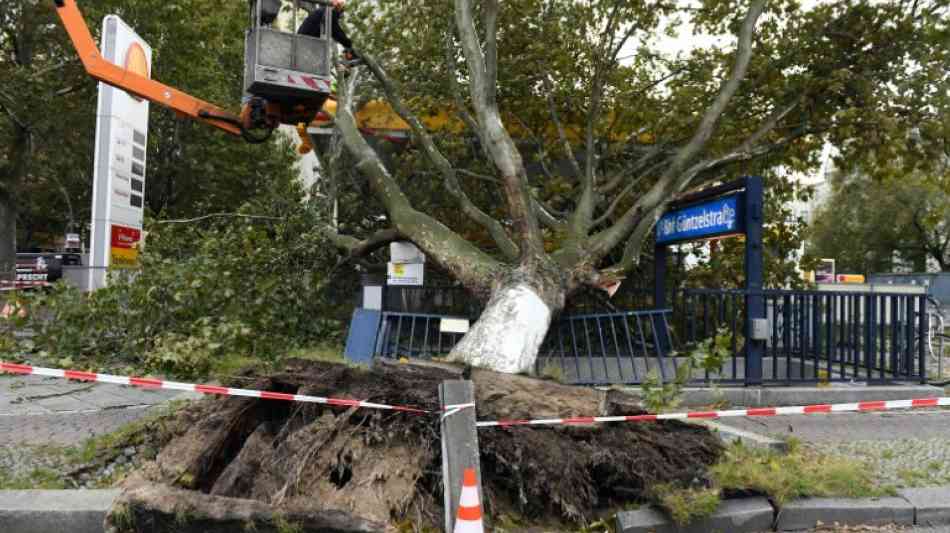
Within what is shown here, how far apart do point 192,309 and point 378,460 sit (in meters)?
5.91

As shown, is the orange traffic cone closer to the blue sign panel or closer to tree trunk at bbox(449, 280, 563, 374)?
tree trunk at bbox(449, 280, 563, 374)

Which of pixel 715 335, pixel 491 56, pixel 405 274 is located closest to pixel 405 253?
pixel 405 274

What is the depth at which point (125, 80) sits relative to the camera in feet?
28.4

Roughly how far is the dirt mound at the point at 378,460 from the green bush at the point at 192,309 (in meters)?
4.03

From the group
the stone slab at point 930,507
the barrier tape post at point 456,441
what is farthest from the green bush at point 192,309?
the stone slab at point 930,507

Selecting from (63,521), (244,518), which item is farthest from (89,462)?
(244,518)

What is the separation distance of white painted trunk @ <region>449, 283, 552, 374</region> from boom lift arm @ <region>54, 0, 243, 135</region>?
12.7 ft

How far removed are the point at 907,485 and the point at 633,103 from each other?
8.66 metres

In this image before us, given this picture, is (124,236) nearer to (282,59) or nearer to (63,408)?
(63,408)

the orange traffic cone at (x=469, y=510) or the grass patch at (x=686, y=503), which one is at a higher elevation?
the orange traffic cone at (x=469, y=510)

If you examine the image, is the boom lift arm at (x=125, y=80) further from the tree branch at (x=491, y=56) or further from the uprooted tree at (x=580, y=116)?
the tree branch at (x=491, y=56)

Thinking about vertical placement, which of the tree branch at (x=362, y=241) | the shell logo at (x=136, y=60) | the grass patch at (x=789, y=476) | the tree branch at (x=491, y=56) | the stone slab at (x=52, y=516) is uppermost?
the shell logo at (x=136, y=60)

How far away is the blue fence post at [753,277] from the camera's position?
8.27 meters

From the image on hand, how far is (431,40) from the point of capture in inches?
473
